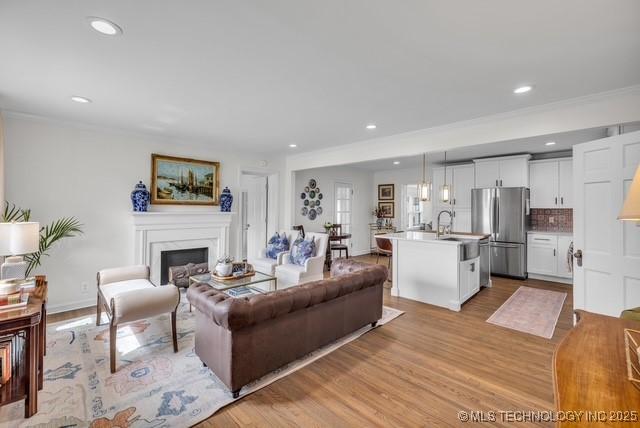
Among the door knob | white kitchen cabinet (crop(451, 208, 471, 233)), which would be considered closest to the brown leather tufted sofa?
the door knob

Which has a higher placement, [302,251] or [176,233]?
[176,233]

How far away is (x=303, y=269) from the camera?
438 cm

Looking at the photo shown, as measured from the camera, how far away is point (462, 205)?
6262mm

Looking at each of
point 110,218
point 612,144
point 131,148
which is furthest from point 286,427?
point 131,148

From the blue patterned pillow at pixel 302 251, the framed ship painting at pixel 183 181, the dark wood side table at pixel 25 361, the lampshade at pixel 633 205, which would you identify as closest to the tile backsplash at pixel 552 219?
the blue patterned pillow at pixel 302 251

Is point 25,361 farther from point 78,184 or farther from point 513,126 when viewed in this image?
point 513,126

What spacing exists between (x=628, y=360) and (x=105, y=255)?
17.0 feet

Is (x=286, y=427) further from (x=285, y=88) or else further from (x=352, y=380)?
(x=285, y=88)

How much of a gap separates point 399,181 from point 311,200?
2.68 meters

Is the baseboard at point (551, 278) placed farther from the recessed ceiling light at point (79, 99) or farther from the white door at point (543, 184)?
the recessed ceiling light at point (79, 99)

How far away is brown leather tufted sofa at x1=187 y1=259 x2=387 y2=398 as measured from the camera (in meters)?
2.01

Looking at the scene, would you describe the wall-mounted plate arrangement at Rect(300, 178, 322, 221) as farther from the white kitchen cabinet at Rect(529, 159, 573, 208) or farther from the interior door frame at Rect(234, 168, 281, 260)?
the white kitchen cabinet at Rect(529, 159, 573, 208)

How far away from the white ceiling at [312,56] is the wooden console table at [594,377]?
1730mm

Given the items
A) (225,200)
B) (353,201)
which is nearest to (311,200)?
(353,201)
